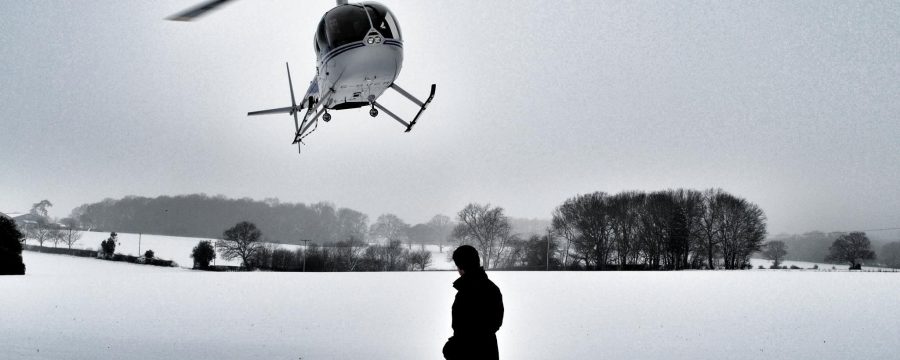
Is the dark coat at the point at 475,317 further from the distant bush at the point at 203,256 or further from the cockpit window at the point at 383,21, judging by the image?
the distant bush at the point at 203,256

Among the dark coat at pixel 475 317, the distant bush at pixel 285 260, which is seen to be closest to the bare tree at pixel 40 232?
the distant bush at pixel 285 260

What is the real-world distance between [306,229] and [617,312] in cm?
9500

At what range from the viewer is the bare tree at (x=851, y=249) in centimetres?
10706

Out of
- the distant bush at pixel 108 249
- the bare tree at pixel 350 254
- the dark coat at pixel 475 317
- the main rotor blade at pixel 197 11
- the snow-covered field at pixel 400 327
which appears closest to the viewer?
the dark coat at pixel 475 317

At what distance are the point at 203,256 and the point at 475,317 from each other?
8267cm

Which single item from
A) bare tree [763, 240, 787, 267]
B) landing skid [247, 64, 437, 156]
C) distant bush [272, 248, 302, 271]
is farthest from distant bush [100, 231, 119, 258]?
bare tree [763, 240, 787, 267]

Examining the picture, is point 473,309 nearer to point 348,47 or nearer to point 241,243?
point 348,47

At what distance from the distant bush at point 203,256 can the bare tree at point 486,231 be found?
Result: 116 ft

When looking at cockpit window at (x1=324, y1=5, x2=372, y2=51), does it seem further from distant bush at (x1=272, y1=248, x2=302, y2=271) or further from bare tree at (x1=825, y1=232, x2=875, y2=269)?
bare tree at (x1=825, y1=232, x2=875, y2=269)

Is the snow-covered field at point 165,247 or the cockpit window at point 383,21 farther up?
the cockpit window at point 383,21

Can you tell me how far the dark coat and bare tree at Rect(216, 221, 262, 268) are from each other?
83.4 m

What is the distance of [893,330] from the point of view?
15.5 m

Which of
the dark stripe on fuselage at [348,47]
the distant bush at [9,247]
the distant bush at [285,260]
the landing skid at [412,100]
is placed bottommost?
the distant bush at [285,260]

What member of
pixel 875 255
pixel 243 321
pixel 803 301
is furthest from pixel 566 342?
pixel 875 255
